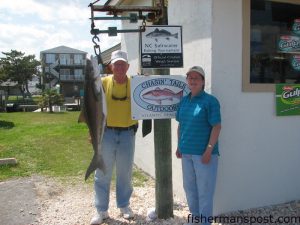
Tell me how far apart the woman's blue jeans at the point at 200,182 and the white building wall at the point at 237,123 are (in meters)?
0.81

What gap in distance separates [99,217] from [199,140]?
1715mm

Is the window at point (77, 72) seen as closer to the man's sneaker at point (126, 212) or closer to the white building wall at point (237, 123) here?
the white building wall at point (237, 123)

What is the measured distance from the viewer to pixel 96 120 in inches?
159

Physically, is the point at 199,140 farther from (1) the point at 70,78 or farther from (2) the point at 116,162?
(1) the point at 70,78

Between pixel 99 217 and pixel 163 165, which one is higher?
pixel 163 165

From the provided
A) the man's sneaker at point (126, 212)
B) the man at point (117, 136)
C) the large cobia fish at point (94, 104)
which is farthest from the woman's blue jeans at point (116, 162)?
the large cobia fish at point (94, 104)

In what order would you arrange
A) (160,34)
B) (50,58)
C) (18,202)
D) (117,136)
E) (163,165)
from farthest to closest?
(50,58), (18,202), (163,165), (117,136), (160,34)

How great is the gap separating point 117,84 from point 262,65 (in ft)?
6.40

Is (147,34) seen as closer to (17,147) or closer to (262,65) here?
(262,65)

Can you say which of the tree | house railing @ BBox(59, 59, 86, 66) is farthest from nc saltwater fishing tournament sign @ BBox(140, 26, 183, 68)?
house railing @ BBox(59, 59, 86, 66)

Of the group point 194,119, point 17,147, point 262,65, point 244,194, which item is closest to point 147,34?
point 194,119

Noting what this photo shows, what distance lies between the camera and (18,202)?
19.9ft

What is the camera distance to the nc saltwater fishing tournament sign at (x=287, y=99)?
17.9 ft

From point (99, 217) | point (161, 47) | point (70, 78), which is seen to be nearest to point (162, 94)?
point (161, 47)
